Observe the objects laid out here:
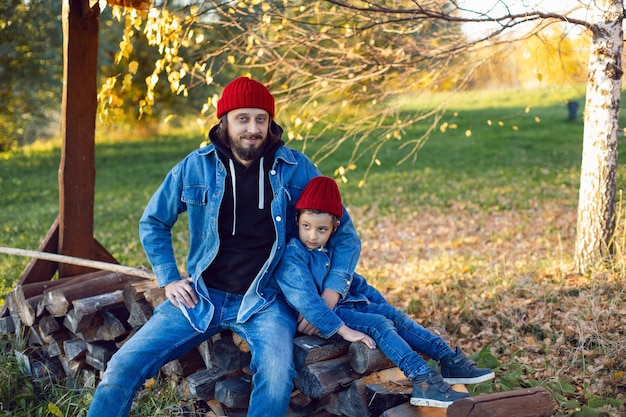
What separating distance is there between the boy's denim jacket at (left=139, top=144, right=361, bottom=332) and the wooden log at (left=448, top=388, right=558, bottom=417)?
3.25 ft

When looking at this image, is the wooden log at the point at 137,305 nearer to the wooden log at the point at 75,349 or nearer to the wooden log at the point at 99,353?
the wooden log at the point at 99,353

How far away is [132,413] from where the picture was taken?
386 centimetres

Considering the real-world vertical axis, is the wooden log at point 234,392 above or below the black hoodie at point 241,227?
below

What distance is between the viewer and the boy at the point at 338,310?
3213 millimetres

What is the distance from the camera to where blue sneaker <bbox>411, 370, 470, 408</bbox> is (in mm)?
3025

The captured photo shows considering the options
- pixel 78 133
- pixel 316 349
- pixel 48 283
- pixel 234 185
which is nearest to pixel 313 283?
pixel 316 349

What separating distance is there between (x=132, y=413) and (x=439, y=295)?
126 inches

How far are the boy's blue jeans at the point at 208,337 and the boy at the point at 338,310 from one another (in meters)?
0.19

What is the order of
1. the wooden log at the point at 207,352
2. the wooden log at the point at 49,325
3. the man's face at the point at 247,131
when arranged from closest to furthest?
the man's face at the point at 247,131, the wooden log at the point at 207,352, the wooden log at the point at 49,325

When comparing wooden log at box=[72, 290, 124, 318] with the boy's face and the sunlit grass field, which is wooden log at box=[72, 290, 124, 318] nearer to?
the sunlit grass field

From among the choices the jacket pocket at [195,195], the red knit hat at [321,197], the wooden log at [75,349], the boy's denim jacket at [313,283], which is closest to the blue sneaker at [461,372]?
the boy's denim jacket at [313,283]

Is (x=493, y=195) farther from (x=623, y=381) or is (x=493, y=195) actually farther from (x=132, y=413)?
(x=132, y=413)

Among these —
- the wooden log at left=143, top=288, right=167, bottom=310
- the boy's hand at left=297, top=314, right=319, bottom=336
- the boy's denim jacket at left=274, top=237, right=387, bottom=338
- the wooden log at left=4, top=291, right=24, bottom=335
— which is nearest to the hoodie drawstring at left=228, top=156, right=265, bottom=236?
the boy's denim jacket at left=274, top=237, right=387, bottom=338

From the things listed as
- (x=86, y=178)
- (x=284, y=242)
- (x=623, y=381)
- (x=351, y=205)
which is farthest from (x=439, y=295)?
(x=351, y=205)
